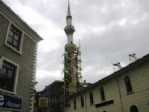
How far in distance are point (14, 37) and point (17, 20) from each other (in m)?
1.36

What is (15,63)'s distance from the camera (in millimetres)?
13133

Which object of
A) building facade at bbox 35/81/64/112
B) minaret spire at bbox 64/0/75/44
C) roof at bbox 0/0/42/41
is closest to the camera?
roof at bbox 0/0/42/41

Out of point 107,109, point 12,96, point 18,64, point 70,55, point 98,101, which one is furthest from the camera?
point 70,55

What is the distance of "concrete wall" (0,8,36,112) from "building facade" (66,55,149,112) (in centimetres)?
898

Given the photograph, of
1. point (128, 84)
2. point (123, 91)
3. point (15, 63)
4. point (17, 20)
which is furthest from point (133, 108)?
point (17, 20)

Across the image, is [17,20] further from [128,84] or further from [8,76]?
[128,84]

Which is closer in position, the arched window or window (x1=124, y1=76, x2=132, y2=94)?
the arched window

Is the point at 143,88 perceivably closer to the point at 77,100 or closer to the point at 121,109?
the point at 121,109

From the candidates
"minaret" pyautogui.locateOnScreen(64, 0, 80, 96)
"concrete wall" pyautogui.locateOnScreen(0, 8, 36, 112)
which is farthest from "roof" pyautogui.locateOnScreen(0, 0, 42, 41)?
"minaret" pyautogui.locateOnScreen(64, 0, 80, 96)

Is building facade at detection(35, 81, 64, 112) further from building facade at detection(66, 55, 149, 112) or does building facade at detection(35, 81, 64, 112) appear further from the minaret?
building facade at detection(66, 55, 149, 112)

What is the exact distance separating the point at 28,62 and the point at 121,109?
1027 cm

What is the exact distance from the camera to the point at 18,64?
44.1 ft

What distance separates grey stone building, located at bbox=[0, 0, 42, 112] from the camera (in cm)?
1202

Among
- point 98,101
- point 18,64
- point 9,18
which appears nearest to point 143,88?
point 98,101
